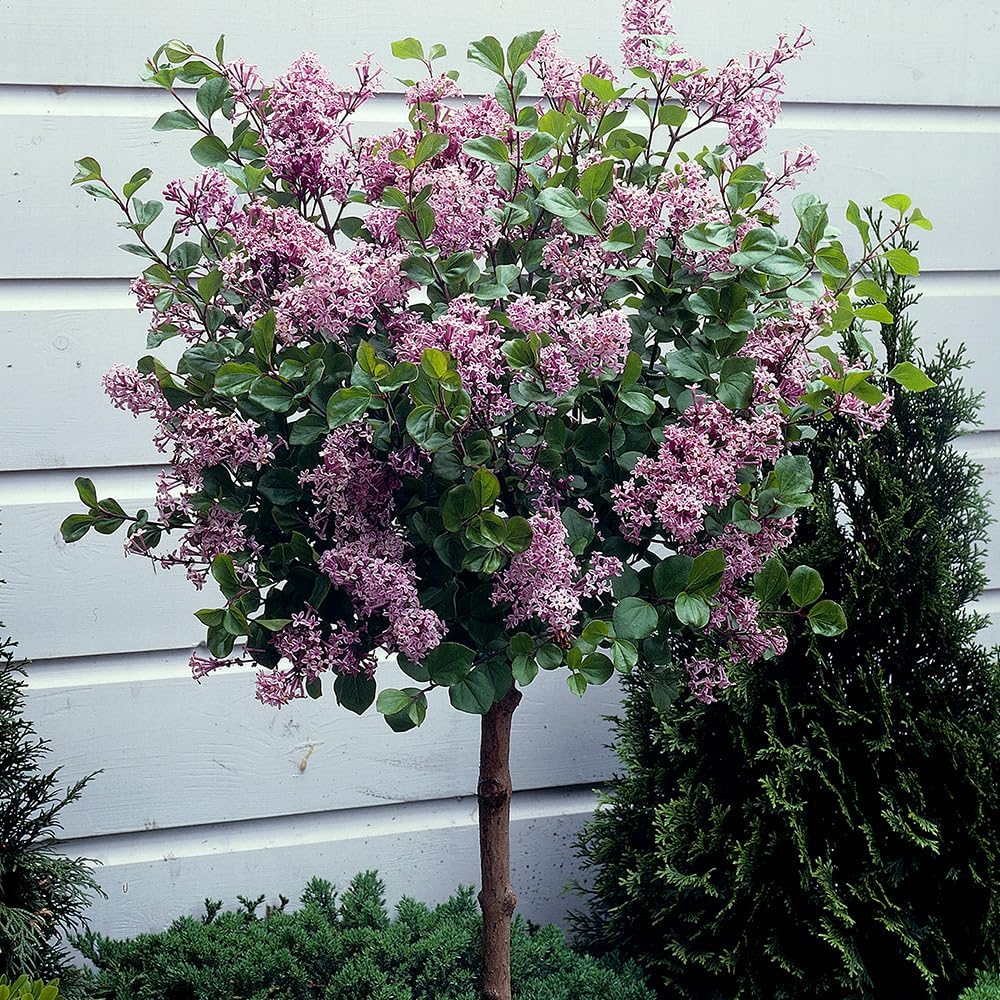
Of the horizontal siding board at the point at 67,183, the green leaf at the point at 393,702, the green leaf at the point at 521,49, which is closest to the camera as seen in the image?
the green leaf at the point at 393,702

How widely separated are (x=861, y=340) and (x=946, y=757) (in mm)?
1039

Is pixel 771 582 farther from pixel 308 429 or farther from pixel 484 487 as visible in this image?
pixel 308 429

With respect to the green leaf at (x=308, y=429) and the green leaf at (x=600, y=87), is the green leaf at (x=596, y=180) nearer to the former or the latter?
the green leaf at (x=600, y=87)

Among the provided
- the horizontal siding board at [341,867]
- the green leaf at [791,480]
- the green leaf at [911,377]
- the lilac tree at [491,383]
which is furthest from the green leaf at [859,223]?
the horizontal siding board at [341,867]

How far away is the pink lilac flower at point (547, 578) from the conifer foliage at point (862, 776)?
3.20 feet

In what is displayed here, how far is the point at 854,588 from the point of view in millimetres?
2127

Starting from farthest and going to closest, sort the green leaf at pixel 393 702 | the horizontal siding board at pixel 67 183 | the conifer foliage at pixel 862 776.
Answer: the horizontal siding board at pixel 67 183, the conifer foliage at pixel 862 776, the green leaf at pixel 393 702

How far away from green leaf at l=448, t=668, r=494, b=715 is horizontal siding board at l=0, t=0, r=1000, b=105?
1.66 meters

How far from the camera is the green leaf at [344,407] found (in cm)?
118

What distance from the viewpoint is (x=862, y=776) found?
2.15 meters

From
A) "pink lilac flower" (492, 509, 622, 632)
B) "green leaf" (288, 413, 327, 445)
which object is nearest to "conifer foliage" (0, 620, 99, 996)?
"green leaf" (288, 413, 327, 445)

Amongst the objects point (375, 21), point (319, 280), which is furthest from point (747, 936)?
point (375, 21)

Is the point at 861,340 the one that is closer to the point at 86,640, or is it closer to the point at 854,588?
the point at 854,588

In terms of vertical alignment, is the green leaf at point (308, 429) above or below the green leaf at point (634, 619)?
above
